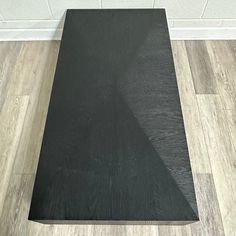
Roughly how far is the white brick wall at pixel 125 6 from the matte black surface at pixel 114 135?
0.55 ft

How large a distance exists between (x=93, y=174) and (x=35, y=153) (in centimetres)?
45

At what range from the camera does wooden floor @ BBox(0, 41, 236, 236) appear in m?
1.04

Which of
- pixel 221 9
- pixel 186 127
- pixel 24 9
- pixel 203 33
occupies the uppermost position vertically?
pixel 24 9

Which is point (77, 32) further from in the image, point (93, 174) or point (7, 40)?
point (93, 174)

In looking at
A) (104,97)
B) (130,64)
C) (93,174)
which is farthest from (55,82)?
(93,174)

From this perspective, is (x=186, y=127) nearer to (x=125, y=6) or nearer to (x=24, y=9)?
(x=125, y=6)

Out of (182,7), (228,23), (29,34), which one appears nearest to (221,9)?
(228,23)

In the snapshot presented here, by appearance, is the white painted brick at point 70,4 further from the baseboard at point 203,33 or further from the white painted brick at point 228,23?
the white painted brick at point 228,23

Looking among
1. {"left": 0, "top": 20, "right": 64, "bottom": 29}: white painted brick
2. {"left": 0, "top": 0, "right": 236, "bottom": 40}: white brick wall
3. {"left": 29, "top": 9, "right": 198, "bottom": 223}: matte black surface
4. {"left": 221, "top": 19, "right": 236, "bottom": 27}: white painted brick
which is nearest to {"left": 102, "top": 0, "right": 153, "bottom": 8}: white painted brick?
{"left": 0, "top": 0, "right": 236, "bottom": 40}: white brick wall

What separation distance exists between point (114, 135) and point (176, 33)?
0.90 meters

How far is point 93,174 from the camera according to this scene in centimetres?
87

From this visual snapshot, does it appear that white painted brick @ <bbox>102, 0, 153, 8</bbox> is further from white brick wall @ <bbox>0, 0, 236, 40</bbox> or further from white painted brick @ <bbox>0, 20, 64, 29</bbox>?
white painted brick @ <bbox>0, 20, 64, 29</bbox>

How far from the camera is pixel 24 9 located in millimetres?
1377

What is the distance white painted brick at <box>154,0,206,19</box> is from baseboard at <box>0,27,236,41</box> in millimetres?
87
